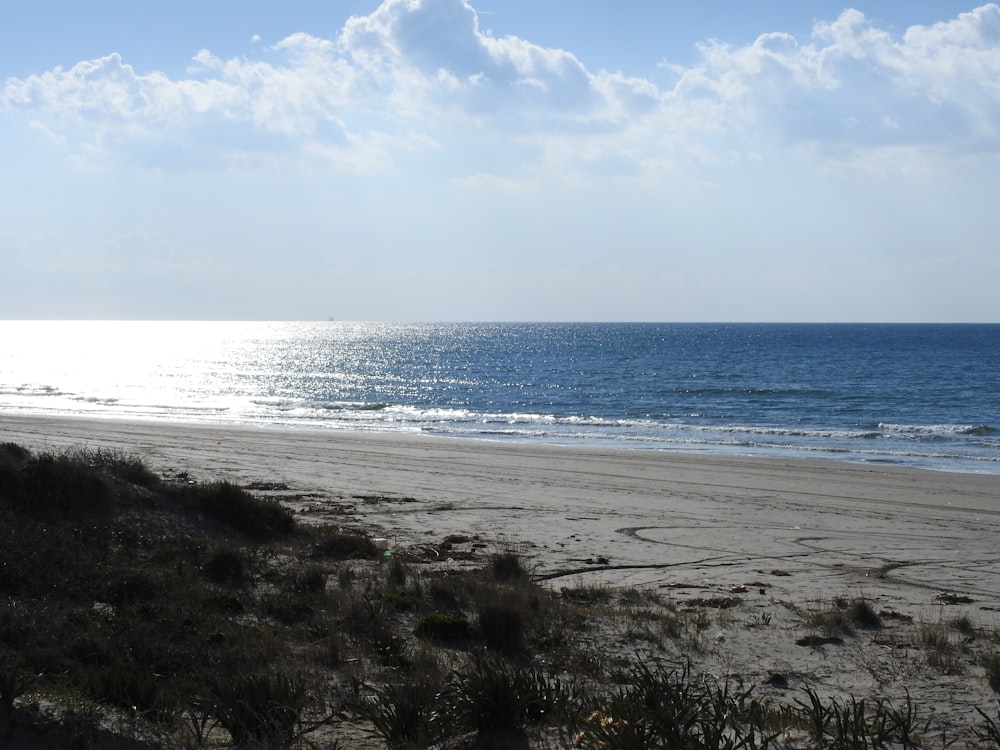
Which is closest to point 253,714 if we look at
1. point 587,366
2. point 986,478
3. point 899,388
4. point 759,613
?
point 759,613

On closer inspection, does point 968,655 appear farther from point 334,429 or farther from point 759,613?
point 334,429

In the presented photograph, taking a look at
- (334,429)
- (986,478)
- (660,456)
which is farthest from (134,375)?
(986,478)

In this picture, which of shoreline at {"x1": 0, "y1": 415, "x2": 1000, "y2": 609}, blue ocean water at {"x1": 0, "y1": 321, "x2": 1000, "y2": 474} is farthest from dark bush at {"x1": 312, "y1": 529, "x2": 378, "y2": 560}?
blue ocean water at {"x1": 0, "y1": 321, "x2": 1000, "y2": 474}

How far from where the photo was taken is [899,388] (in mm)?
52250

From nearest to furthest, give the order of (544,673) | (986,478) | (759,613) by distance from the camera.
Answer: (544,673)
(759,613)
(986,478)

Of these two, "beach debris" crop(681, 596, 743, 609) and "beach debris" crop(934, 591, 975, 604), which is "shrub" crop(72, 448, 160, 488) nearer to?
"beach debris" crop(681, 596, 743, 609)

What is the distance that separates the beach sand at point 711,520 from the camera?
8.28 meters

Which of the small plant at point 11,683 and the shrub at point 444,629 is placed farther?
the shrub at point 444,629

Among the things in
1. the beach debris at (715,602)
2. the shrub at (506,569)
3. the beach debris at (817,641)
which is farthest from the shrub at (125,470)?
the beach debris at (817,641)

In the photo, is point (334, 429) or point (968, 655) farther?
point (334, 429)

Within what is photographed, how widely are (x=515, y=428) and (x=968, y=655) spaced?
3042cm

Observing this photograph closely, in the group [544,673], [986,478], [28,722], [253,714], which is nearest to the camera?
[28,722]

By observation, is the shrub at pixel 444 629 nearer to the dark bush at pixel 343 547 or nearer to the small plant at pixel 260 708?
the small plant at pixel 260 708

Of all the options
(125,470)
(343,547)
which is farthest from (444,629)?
(125,470)
